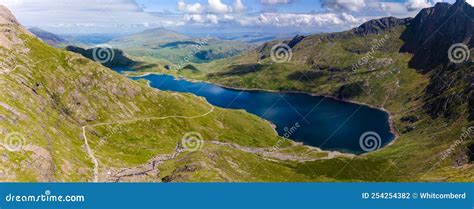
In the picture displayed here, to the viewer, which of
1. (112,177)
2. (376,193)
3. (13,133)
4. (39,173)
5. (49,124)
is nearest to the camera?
(376,193)

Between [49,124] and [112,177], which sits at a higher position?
[49,124]

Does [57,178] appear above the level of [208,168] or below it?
below

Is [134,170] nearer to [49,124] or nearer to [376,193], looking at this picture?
[49,124]

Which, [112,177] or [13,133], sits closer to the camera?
[13,133]

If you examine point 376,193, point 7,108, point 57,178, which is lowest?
point 57,178

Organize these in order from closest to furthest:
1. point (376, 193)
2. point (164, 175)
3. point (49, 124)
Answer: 1. point (376, 193)
2. point (164, 175)
3. point (49, 124)

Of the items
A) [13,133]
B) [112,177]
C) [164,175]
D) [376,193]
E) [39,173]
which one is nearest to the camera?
[376,193]

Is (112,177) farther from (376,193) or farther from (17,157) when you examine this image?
(376,193)

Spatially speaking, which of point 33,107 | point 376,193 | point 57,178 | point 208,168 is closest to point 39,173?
point 57,178

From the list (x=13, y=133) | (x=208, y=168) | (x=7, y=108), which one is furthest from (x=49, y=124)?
(x=208, y=168)
